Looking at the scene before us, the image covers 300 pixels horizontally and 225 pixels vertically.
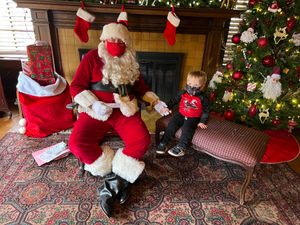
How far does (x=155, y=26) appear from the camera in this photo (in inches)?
110

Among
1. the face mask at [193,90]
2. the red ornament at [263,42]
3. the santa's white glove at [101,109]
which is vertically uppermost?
the red ornament at [263,42]

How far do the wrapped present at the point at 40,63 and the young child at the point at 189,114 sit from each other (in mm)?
1387

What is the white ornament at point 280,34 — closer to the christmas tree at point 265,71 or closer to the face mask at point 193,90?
the christmas tree at point 265,71

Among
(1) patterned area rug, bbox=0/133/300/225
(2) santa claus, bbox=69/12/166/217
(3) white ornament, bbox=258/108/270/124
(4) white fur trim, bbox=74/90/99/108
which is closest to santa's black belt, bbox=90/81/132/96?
(2) santa claus, bbox=69/12/166/217

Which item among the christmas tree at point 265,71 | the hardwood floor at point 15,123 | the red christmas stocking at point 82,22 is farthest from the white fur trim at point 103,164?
the christmas tree at point 265,71

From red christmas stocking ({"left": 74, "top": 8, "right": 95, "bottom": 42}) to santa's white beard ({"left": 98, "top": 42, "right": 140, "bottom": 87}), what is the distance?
2.50 ft

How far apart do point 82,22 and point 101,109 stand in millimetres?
1246

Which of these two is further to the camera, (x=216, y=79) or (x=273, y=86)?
(x=216, y=79)

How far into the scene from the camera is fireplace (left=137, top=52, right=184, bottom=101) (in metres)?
2.98

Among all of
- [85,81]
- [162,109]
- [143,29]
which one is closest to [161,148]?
[162,109]

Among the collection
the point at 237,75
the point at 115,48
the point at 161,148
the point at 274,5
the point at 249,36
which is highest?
the point at 274,5

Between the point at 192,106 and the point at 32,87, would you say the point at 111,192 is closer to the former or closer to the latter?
the point at 192,106

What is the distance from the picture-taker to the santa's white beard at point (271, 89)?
7.36 feet

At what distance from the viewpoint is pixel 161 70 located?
10.2ft
